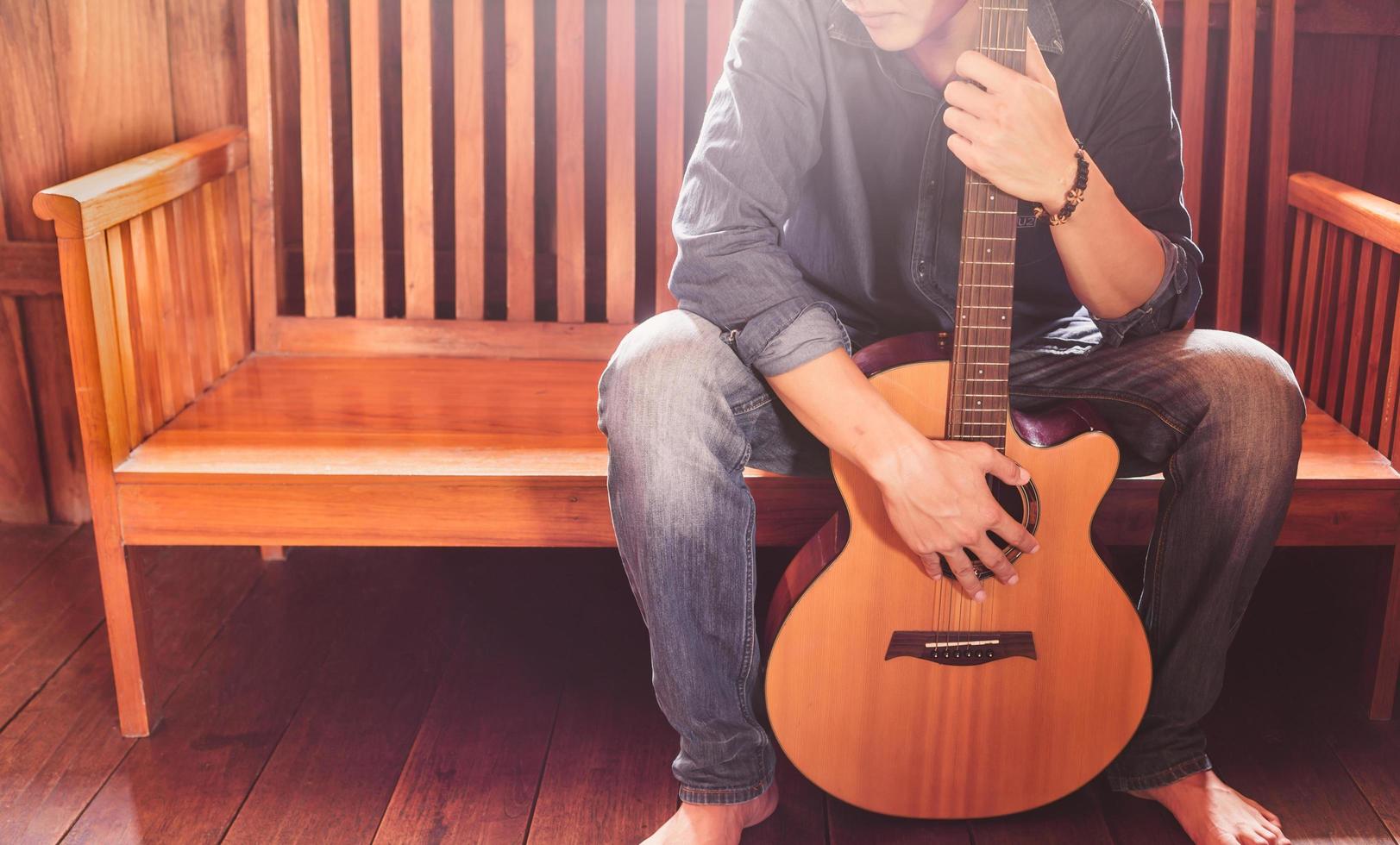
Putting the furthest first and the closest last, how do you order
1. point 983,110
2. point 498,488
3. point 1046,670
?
point 498,488 < point 1046,670 < point 983,110

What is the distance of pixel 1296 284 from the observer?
70.9 inches

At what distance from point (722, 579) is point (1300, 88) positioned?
138 cm

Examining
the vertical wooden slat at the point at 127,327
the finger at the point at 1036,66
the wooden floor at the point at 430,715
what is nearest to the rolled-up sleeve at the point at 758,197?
the finger at the point at 1036,66

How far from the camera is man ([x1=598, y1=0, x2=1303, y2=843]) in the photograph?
1210 millimetres

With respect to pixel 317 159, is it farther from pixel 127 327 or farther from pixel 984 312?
pixel 984 312

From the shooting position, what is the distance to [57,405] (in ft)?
Answer: 6.91

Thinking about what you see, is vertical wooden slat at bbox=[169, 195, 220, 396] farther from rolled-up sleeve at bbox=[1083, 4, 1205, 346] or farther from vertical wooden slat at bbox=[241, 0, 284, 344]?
rolled-up sleeve at bbox=[1083, 4, 1205, 346]

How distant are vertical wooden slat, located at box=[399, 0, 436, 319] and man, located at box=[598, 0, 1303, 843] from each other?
27.0 inches

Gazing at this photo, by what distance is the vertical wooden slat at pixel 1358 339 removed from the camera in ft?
5.23

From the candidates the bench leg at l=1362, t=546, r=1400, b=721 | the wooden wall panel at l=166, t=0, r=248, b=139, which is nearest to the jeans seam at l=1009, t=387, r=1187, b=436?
the bench leg at l=1362, t=546, r=1400, b=721

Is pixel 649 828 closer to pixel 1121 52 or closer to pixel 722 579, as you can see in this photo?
pixel 722 579

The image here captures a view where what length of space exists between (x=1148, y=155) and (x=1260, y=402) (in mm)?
293

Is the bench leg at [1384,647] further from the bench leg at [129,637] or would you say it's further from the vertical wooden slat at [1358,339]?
the bench leg at [129,637]

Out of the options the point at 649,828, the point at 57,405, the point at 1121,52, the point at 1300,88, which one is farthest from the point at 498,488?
the point at 1300,88
